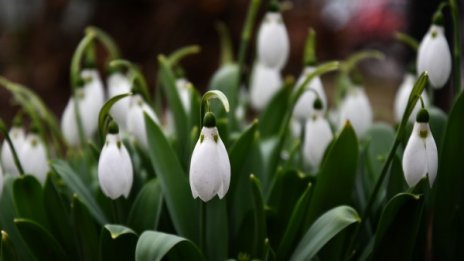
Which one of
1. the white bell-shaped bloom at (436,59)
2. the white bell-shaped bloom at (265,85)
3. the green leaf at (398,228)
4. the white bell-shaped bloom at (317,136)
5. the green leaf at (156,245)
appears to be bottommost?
the green leaf at (398,228)

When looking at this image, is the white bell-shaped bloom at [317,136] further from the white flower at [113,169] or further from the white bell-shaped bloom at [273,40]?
the white flower at [113,169]

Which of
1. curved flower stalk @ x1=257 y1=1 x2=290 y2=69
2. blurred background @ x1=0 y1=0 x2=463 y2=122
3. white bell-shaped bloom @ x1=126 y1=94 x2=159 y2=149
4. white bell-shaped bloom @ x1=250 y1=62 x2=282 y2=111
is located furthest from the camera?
blurred background @ x1=0 y1=0 x2=463 y2=122

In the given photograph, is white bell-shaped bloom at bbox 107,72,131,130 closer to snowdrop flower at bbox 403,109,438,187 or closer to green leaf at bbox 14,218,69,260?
green leaf at bbox 14,218,69,260

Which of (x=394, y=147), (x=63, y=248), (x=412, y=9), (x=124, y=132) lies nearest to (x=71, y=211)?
(x=63, y=248)

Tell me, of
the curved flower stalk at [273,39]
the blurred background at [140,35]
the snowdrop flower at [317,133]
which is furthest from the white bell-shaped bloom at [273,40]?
the blurred background at [140,35]

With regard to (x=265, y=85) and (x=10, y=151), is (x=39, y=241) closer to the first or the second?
(x=10, y=151)

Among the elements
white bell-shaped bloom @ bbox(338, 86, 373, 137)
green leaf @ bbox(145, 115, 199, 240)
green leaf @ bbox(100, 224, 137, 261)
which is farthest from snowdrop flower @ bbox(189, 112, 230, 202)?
white bell-shaped bloom @ bbox(338, 86, 373, 137)
